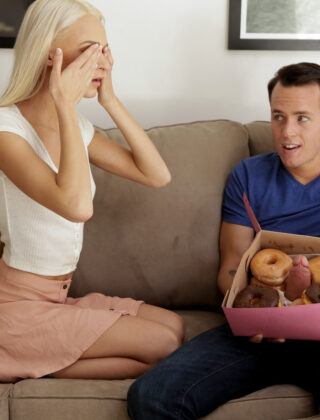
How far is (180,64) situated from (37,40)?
0.91m

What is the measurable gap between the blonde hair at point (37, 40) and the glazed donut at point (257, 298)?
80cm

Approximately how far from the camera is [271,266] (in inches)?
60.1

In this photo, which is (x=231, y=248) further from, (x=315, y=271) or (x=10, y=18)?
(x=10, y=18)

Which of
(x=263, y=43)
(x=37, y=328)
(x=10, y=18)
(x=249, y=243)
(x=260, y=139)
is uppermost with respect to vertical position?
(x=10, y=18)

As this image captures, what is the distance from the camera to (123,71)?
2.35 meters

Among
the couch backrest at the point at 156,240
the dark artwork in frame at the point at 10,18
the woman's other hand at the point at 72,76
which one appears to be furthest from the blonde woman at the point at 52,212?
the dark artwork in frame at the point at 10,18

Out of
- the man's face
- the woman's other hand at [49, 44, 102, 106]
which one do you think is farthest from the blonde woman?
the man's face

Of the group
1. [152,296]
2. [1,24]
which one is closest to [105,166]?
[152,296]

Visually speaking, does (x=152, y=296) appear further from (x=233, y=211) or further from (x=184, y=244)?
(x=233, y=211)

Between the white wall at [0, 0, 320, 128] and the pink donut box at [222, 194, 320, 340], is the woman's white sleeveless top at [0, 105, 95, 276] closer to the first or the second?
the pink donut box at [222, 194, 320, 340]

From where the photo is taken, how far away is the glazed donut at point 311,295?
1367mm

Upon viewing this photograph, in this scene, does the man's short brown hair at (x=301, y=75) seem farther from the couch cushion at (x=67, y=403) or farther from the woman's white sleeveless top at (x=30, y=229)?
the couch cushion at (x=67, y=403)

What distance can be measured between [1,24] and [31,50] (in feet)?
2.84

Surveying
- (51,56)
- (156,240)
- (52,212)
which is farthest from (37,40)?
(156,240)
